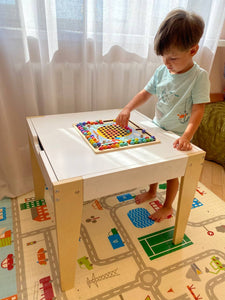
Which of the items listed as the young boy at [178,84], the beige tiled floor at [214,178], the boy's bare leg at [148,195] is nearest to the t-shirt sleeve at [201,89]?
the young boy at [178,84]

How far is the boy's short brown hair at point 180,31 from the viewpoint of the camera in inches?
29.8

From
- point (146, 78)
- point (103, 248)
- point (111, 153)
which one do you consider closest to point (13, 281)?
point (103, 248)

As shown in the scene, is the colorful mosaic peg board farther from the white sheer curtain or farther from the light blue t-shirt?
the white sheer curtain

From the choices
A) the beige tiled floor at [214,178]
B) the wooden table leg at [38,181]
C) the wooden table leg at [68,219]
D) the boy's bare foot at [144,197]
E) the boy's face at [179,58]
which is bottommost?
the beige tiled floor at [214,178]

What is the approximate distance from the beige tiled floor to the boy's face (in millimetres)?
783

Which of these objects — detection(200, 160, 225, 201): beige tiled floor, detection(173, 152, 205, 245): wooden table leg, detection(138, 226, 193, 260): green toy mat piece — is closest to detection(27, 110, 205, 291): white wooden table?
detection(173, 152, 205, 245): wooden table leg

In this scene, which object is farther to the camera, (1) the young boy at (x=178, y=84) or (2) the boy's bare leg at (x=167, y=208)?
(2) the boy's bare leg at (x=167, y=208)

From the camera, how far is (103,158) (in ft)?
2.34

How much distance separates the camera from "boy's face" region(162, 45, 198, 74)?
2.63 ft

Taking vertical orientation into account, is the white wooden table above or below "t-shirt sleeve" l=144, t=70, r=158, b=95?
below

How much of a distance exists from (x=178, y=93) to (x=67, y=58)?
1.78 feet

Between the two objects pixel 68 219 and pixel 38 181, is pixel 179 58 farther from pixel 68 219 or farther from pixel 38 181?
pixel 38 181

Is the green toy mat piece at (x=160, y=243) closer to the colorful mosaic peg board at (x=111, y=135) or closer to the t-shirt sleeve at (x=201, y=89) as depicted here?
the colorful mosaic peg board at (x=111, y=135)

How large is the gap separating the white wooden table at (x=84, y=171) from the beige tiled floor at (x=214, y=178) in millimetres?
531
